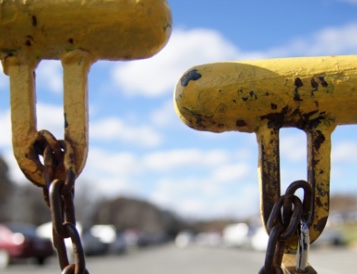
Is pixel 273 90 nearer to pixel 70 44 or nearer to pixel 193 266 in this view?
pixel 70 44

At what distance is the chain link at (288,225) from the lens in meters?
1.11

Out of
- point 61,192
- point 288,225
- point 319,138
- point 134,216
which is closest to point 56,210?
point 61,192

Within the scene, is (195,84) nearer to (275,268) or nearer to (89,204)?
(275,268)

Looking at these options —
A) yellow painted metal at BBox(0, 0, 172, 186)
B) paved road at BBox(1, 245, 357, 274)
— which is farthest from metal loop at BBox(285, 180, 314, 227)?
paved road at BBox(1, 245, 357, 274)

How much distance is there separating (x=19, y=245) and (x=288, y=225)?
42.4 feet

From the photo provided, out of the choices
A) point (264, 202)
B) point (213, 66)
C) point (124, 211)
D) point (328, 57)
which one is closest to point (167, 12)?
point (213, 66)

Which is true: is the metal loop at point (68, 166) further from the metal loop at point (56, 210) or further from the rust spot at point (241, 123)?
the rust spot at point (241, 123)

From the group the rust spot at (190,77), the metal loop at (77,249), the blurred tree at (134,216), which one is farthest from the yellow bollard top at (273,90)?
the blurred tree at (134,216)

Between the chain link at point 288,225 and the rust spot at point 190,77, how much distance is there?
33cm

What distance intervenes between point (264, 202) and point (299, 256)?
15 cm

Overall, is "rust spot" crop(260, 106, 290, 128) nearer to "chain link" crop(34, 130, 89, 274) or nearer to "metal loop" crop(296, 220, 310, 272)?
"metal loop" crop(296, 220, 310, 272)

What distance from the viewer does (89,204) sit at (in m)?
57.6

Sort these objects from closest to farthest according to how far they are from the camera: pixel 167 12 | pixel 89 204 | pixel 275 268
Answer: pixel 275 268 → pixel 167 12 → pixel 89 204

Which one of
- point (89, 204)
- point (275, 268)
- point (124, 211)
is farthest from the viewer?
point (124, 211)
